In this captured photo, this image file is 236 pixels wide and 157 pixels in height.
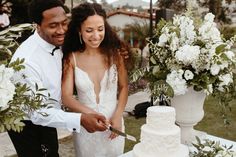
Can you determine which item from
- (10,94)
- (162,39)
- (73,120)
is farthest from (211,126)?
(10,94)

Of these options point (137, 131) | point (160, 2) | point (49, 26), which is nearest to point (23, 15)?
point (160, 2)

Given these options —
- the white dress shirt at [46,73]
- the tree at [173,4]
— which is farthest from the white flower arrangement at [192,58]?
the tree at [173,4]

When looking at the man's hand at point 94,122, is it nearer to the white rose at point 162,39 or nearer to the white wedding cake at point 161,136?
the white wedding cake at point 161,136

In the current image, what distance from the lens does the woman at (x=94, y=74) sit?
2.40 meters

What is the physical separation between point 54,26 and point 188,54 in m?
0.99

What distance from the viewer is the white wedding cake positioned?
1.94 m

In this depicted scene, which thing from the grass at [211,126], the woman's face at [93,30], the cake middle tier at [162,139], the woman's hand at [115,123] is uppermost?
the woman's face at [93,30]

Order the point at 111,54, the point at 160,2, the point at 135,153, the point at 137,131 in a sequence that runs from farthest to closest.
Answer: the point at 160,2 < the point at 137,131 < the point at 111,54 < the point at 135,153

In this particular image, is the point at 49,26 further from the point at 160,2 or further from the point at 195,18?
the point at 160,2

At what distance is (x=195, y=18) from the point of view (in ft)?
7.88

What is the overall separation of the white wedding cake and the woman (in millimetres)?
590

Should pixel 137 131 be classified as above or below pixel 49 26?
below

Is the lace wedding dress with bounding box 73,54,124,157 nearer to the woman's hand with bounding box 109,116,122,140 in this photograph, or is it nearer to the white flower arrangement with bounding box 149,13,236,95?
the woman's hand with bounding box 109,116,122,140

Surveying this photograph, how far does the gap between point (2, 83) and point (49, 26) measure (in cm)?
117
